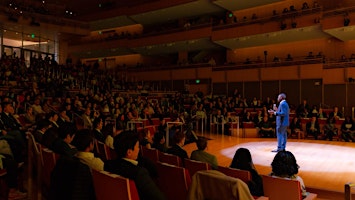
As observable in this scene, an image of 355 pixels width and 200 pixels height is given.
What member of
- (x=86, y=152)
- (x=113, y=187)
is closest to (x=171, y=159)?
(x=86, y=152)

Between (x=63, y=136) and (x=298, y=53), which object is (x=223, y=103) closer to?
(x=298, y=53)

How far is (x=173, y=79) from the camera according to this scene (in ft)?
64.4

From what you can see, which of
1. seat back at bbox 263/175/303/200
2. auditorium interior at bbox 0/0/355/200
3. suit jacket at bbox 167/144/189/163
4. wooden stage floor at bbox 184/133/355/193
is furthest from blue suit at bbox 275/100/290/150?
seat back at bbox 263/175/303/200

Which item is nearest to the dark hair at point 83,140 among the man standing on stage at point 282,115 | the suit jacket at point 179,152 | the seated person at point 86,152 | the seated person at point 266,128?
the seated person at point 86,152

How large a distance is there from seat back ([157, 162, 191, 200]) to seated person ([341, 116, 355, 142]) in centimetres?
915

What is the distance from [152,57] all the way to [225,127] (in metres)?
13.0

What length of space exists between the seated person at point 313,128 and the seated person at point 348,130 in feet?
2.56

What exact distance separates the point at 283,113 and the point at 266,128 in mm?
4155

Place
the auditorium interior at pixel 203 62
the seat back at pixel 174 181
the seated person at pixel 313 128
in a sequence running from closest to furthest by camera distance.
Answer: the seat back at pixel 174 181, the auditorium interior at pixel 203 62, the seated person at pixel 313 128

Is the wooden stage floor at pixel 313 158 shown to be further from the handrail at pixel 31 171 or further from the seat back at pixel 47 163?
the handrail at pixel 31 171

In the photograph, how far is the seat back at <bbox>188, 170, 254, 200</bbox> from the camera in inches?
69.4

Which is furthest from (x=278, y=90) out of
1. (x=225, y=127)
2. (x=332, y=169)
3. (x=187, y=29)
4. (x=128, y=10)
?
(x=128, y=10)

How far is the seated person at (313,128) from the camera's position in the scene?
35.2 feet

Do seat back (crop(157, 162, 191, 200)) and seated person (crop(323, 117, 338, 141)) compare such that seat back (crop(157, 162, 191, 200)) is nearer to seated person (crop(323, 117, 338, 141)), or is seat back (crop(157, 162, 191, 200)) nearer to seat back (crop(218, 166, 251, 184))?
seat back (crop(218, 166, 251, 184))
